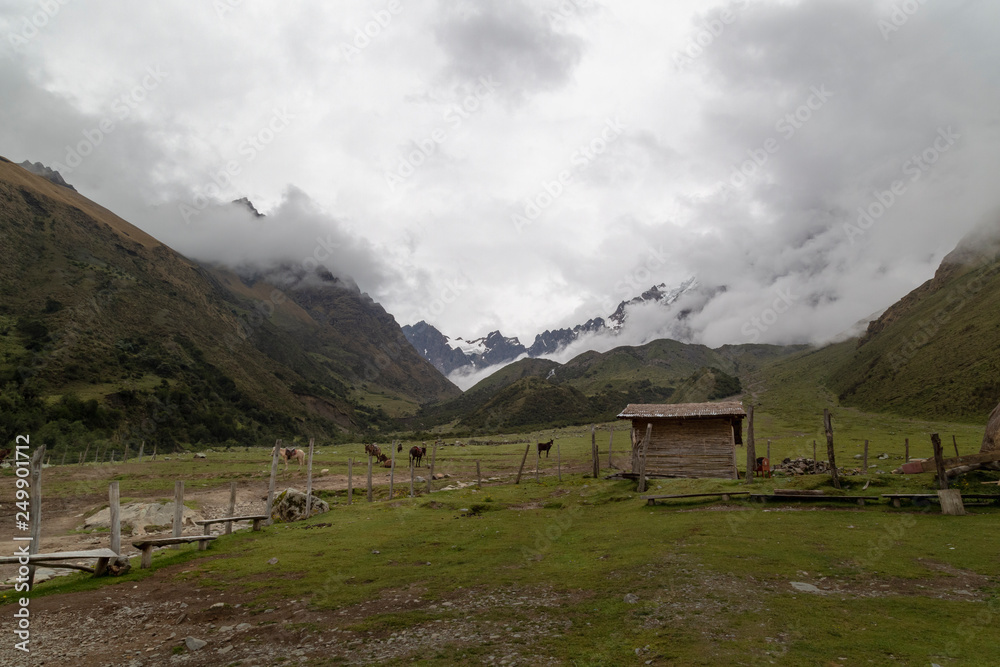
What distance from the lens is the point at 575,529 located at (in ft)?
66.0

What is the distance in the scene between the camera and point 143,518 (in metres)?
27.1

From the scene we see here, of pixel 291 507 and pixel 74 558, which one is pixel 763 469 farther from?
pixel 74 558

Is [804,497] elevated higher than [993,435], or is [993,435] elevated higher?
[993,435]

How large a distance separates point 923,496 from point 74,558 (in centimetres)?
2899

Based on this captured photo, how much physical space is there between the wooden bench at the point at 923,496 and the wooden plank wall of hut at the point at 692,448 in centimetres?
1304

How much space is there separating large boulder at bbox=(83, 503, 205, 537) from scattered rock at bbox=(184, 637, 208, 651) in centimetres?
1959

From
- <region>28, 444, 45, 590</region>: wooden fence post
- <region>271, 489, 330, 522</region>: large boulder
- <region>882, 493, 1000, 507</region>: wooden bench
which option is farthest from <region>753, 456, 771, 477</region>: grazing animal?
<region>28, 444, 45, 590</region>: wooden fence post

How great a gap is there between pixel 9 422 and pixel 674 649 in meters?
97.1

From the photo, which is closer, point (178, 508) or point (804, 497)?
point (178, 508)

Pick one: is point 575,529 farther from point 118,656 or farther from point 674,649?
point 118,656

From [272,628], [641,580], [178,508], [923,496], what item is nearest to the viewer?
[272,628]

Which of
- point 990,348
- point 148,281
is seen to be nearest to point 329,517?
point 990,348

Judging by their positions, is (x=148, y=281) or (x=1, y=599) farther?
(x=148, y=281)

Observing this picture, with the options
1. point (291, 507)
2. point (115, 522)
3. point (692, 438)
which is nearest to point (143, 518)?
point (291, 507)
